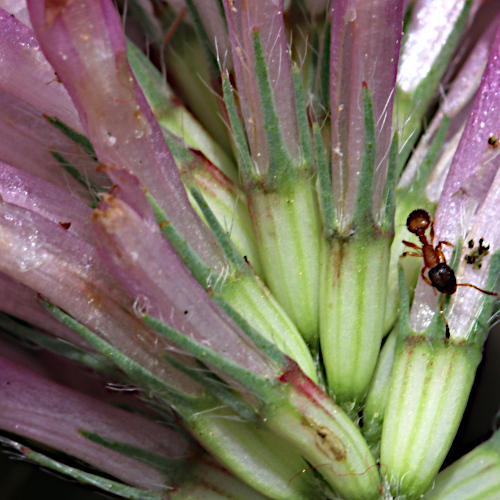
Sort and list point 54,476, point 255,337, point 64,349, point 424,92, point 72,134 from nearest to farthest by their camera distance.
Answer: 1. point 255,337
2. point 72,134
3. point 64,349
4. point 424,92
5. point 54,476

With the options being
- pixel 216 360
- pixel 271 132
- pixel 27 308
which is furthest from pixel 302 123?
pixel 27 308

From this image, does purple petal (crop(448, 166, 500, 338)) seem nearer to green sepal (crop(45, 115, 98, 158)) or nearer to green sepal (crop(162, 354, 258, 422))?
green sepal (crop(162, 354, 258, 422))

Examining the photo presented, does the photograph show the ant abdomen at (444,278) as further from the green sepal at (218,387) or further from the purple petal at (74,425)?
the purple petal at (74,425)

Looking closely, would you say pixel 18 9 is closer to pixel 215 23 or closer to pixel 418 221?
pixel 215 23

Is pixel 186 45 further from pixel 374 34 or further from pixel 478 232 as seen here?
pixel 478 232

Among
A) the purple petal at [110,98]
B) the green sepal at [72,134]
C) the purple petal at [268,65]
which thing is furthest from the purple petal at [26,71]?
the purple petal at [268,65]

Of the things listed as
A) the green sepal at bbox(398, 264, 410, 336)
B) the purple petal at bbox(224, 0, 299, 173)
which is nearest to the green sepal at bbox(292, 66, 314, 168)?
the purple petal at bbox(224, 0, 299, 173)

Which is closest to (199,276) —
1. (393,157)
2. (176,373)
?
(176,373)

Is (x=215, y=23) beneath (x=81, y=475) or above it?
above
